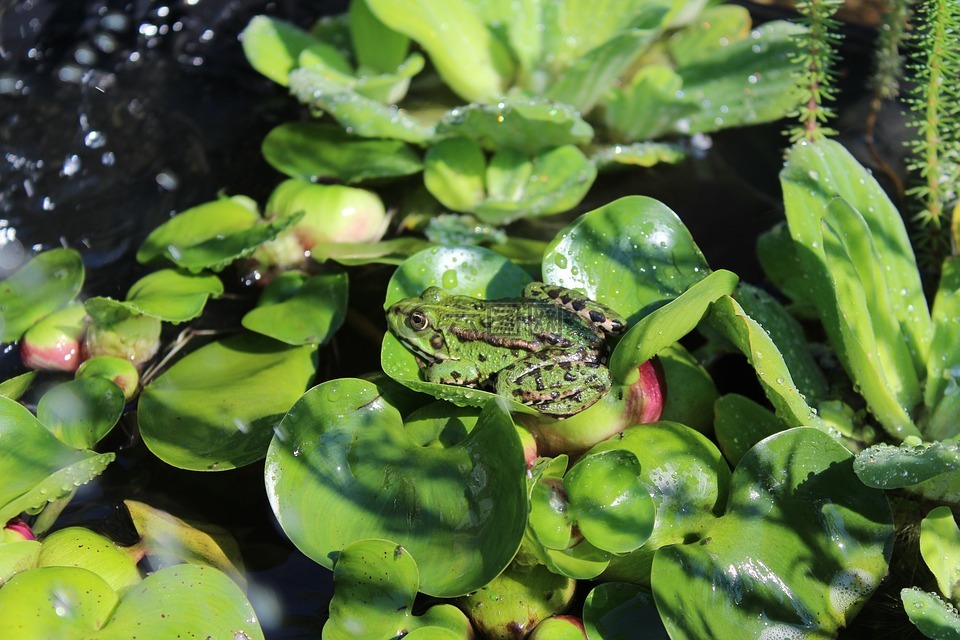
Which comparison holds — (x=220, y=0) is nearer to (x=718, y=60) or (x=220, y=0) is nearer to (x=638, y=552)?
(x=718, y=60)

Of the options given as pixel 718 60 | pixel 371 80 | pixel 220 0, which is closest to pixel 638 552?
pixel 371 80

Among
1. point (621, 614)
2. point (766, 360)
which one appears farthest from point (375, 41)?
point (621, 614)

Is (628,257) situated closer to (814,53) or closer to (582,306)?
(582,306)

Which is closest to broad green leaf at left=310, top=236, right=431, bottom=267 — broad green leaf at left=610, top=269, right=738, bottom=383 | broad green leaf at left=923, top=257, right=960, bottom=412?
broad green leaf at left=610, top=269, right=738, bottom=383

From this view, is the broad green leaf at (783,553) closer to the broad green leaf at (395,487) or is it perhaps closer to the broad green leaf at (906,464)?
the broad green leaf at (906,464)

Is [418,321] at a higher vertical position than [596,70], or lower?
lower

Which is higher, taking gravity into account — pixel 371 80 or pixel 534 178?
pixel 371 80
